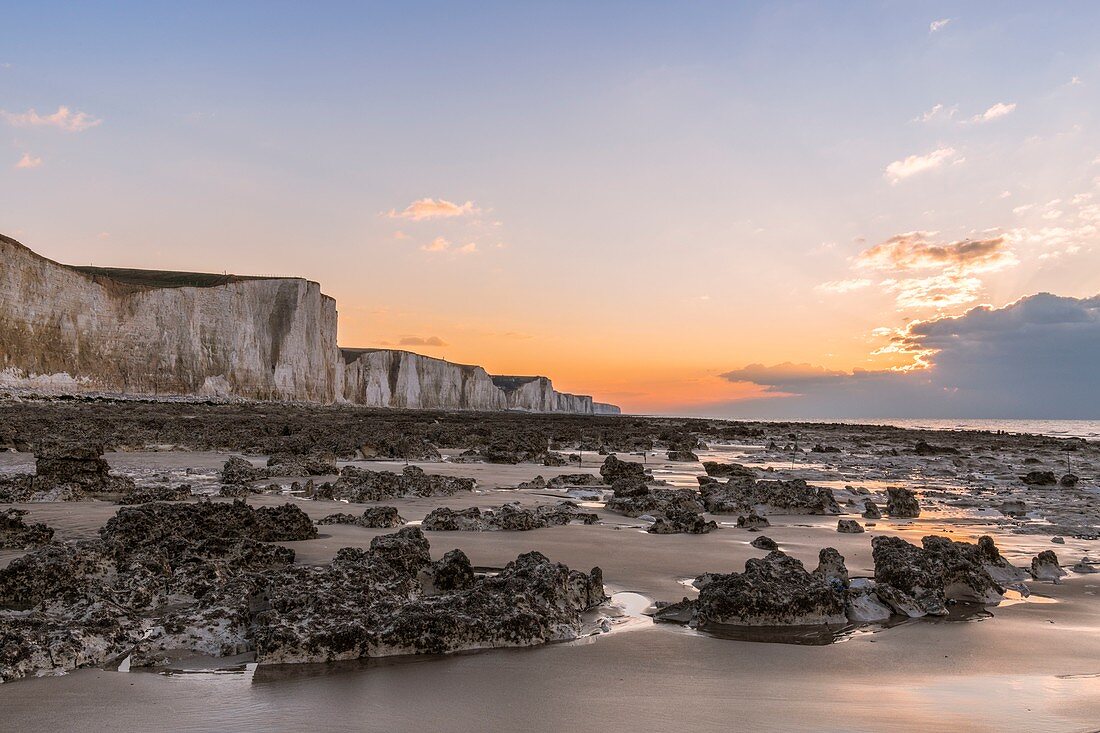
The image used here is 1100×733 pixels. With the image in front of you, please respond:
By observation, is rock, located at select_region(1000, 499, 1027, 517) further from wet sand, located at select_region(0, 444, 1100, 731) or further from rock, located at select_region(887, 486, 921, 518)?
wet sand, located at select_region(0, 444, 1100, 731)

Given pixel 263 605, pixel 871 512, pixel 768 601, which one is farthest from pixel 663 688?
pixel 871 512

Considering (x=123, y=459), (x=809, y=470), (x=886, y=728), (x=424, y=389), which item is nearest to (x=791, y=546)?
(x=886, y=728)

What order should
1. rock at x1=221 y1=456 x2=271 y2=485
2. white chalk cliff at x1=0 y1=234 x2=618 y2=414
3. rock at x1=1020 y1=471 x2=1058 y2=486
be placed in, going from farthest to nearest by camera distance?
1. white chalk cliff at x1=0 y1=234 x2=618 y2=414
2. rock at x1=1020 y1=471 x2=1058 y2=486
3. rock at x1=221 y1=456 x2=271 y2=485

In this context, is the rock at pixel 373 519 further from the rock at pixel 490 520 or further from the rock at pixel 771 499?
the rock at pixel 771 499

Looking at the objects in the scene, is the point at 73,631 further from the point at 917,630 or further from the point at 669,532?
the point at 669,532

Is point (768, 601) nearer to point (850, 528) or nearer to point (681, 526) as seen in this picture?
point (681, 526)

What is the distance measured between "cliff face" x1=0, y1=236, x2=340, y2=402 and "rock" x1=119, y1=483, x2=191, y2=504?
44.0m

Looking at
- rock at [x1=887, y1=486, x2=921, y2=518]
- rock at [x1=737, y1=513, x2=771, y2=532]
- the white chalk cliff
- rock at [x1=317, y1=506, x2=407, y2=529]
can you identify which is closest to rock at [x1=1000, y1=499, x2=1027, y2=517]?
rock at [x1=887, y1=486, x2=921, y2=518]

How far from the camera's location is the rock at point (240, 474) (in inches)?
407

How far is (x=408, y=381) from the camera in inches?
4205

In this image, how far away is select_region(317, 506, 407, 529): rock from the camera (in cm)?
693

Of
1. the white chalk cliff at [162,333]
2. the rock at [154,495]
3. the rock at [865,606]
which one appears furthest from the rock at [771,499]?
the white chalk cliff at [162,333]

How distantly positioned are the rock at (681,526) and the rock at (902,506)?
3.51 m

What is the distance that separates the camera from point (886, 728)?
8.16 ft
